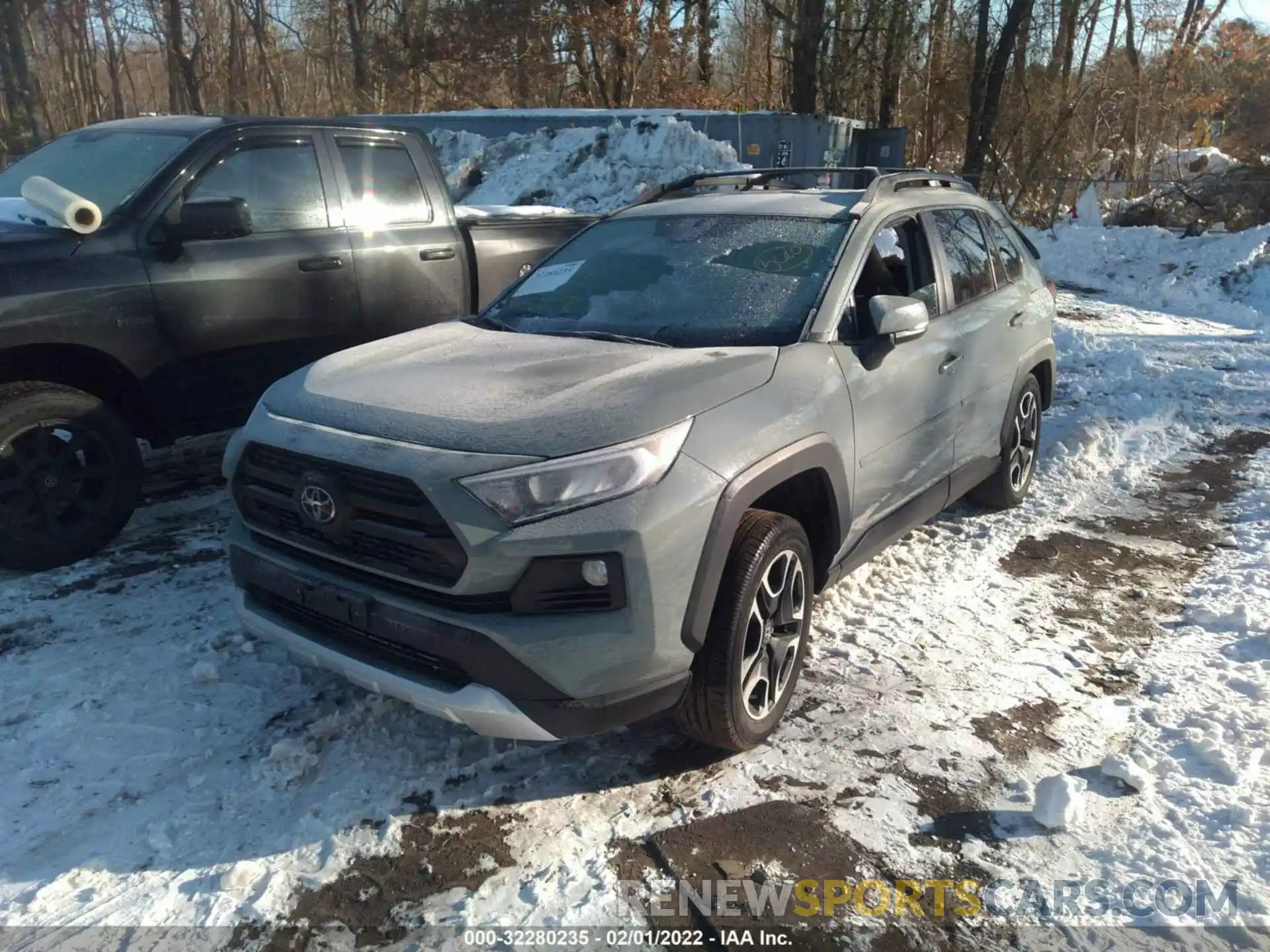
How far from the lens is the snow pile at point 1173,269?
1270 centimetres

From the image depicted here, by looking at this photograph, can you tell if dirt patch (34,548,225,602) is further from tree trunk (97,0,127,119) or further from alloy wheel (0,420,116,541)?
tree trunk (97,0,127,119)

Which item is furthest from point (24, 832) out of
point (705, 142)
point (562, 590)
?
point (705, 142)

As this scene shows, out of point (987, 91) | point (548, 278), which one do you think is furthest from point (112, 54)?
point (548, 278)

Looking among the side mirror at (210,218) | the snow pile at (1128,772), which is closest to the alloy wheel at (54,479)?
the side mirror at (210,218)

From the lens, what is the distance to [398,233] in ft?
18.3

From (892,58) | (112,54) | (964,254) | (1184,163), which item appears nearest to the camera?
(964,254)

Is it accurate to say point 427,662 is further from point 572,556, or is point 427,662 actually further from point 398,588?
point 572,556

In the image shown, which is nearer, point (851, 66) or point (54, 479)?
point (54, 479)

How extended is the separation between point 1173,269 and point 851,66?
13753 millimetres

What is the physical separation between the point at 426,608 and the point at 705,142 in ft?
50.7

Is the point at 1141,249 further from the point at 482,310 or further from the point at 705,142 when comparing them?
the point at 482,310

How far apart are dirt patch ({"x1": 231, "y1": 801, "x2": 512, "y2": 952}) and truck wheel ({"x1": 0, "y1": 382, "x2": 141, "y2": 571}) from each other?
8.22 feet

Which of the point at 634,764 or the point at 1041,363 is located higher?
the point at 1041,363

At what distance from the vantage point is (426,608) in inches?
106
